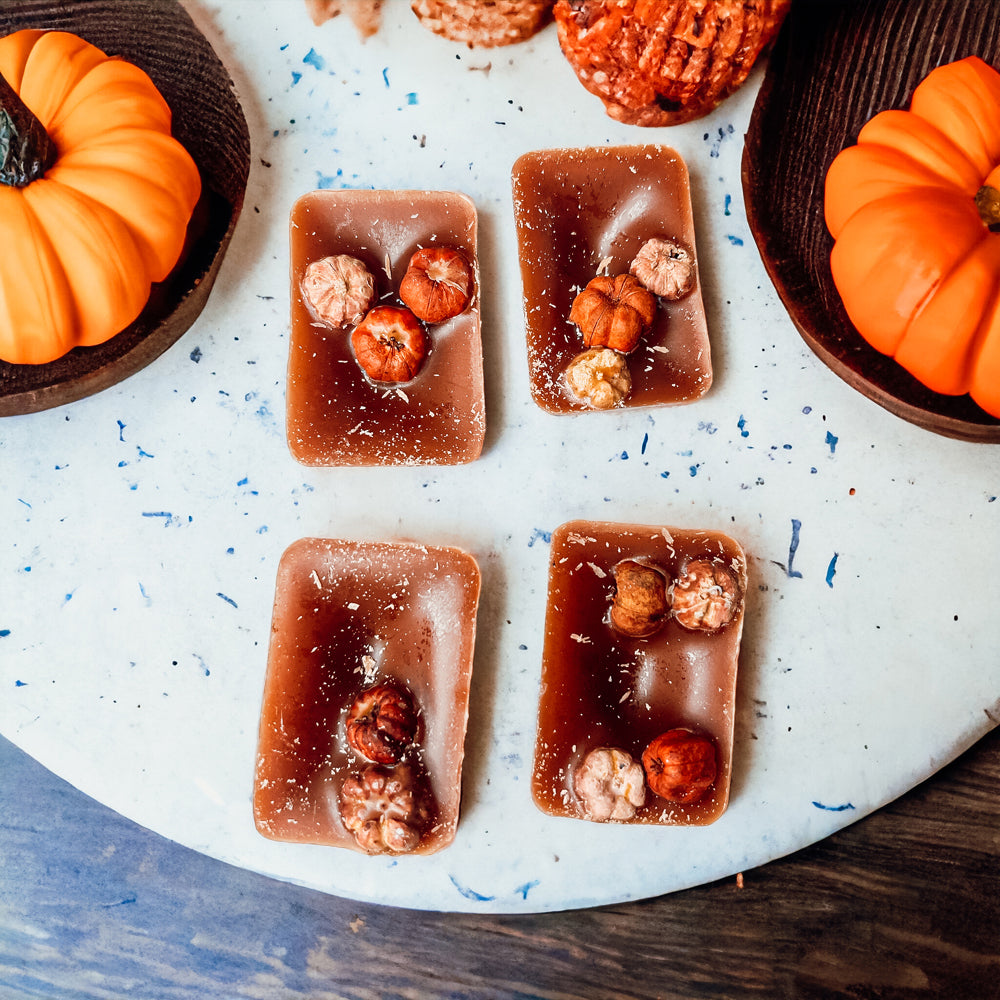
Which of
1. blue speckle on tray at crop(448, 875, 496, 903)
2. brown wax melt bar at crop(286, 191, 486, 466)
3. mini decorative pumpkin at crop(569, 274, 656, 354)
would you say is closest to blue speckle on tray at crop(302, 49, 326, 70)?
brown wax melt bar at crop(286, 191, 486, 466)

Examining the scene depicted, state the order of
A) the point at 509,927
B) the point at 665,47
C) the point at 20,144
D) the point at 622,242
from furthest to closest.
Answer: the point at 509,927 < the point at 622,242 < the point at 665,47 < the point at 20,144

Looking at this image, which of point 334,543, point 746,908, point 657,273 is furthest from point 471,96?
point 746,908

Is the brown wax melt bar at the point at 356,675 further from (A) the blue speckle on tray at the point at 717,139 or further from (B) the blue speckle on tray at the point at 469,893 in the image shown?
(A) the blue speckle on tray at the point at 717,139

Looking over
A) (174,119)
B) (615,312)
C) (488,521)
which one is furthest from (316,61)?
(488,521)

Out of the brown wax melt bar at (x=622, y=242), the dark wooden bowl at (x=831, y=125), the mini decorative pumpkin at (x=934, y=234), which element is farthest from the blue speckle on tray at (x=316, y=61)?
the mini decorative pumpkin at (x=934, y=234)

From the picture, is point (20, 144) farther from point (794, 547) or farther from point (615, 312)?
point (794, 547)
